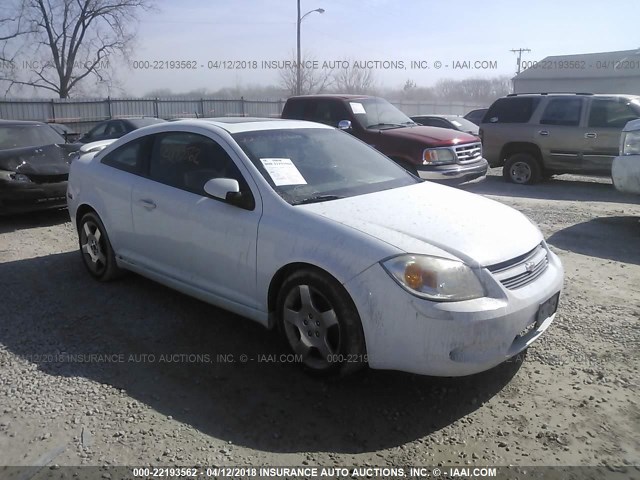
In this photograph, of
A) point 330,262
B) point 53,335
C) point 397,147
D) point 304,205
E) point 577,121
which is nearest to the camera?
point 330,262

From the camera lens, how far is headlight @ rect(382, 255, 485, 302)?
291 centimetres

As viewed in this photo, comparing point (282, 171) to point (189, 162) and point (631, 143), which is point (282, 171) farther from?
point (631, 143)

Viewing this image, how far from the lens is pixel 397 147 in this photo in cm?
888

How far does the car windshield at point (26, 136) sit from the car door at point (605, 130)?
9.60 meters

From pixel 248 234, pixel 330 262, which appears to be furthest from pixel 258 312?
pixel 330 262

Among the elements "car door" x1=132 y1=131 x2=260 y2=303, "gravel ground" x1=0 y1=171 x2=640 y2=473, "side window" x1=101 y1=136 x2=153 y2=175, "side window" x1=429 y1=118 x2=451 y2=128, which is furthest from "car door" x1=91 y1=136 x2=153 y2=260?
"side window" x1=429 y1=118 x2=451 y2=128

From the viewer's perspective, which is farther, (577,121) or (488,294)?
(577,121)

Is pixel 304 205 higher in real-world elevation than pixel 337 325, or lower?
higher

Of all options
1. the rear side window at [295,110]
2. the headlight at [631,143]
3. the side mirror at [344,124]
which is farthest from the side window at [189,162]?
the rear side window at [295,110]

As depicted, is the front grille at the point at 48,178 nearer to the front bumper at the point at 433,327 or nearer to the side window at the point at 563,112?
the front bumper at the point at 433,327

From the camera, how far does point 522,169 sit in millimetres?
11469

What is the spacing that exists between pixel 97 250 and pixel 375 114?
606 cm

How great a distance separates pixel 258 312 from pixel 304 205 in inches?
30.3

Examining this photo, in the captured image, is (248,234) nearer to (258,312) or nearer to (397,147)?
(258,312)
